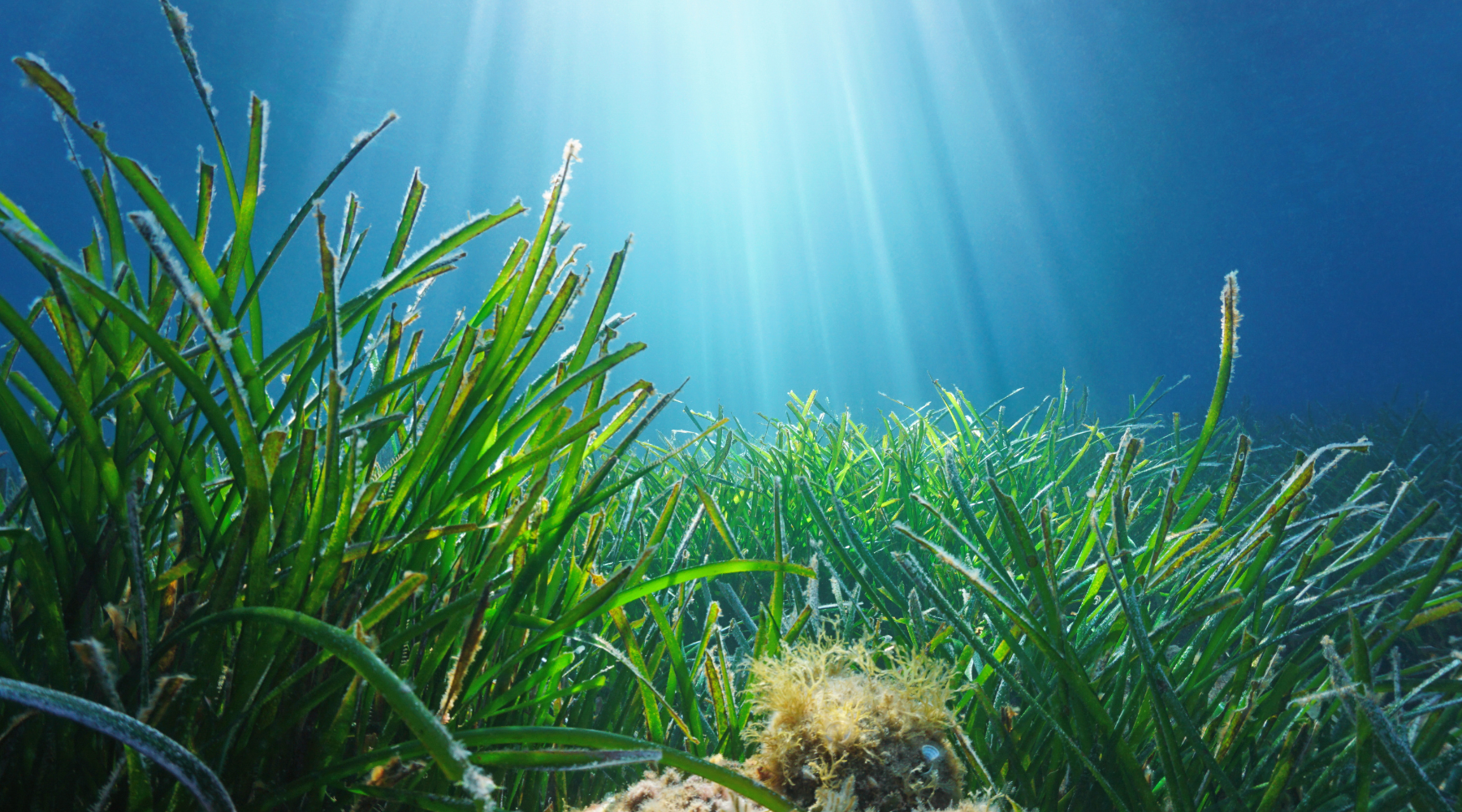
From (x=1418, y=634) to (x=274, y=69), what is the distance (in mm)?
33618

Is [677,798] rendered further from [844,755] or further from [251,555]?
[251,555]

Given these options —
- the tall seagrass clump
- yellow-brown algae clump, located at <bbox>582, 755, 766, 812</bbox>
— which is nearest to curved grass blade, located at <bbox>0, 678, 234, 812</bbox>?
the tall seagrass clump

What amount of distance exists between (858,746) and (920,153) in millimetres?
34527

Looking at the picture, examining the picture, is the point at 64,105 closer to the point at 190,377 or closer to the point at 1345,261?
the point at 190,377

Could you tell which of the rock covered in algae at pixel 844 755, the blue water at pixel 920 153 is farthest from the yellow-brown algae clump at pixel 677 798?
the blue water at pixel 920 153

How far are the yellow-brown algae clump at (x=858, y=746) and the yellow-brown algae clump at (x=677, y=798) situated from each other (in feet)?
0.08

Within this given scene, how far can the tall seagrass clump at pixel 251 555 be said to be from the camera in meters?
0.25

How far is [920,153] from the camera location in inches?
1214

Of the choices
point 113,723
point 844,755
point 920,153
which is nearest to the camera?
point 113,723

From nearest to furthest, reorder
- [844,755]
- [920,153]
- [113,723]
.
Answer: [113,723] < [844,755] < [920,153]

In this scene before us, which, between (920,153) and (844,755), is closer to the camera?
(844,755)

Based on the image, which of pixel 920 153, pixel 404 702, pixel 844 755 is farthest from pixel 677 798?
pixel 920 153

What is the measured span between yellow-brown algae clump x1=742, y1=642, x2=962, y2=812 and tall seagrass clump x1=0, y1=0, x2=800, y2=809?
67mm

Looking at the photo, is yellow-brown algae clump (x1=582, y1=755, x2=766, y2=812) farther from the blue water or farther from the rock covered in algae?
the blue water
